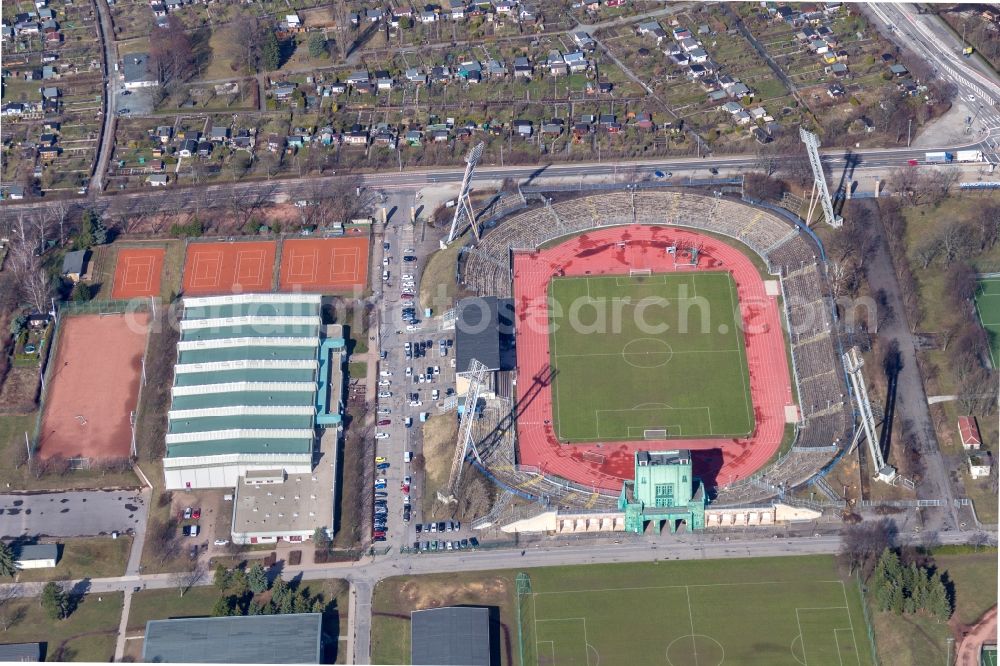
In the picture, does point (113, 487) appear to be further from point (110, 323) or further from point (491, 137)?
point (491, 137)

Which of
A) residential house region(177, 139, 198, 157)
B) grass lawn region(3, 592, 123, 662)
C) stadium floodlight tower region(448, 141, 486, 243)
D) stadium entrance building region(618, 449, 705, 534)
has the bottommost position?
grass lawn region(3, 592, 123, 662)

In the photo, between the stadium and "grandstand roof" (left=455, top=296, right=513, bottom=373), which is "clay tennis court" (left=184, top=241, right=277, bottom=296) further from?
"grandstand roof" (left=455, top=296, right=513, bottom=373)

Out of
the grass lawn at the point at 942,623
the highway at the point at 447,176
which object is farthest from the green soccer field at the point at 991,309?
the grass lawn at the point at 942,623

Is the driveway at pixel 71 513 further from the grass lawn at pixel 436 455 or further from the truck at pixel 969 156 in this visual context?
the truck at pixel 969 156

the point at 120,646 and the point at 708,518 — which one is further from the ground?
the point at 708,518

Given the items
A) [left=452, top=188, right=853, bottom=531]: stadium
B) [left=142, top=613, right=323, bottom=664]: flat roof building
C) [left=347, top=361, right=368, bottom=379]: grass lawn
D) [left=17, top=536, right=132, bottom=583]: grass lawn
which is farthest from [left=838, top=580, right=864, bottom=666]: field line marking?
[left=17, top=536, right=132, bottom=583]: grass lawn

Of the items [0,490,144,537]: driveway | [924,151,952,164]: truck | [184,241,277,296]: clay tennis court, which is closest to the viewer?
[0,490,144,537]: driveway

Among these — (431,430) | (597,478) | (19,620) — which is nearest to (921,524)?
(597,478)
